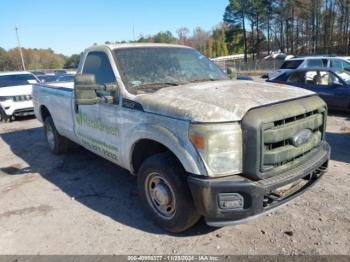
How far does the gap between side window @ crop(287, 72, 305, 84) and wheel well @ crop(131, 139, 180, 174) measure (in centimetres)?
834

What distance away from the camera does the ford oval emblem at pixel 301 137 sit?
3322 mm

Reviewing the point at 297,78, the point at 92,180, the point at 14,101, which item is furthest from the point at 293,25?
the point at 92,180

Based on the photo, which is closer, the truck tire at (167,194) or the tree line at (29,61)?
the truck tire at (167,194)

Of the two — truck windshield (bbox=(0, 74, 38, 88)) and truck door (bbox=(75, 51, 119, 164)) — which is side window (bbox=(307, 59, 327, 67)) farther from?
truck door (bbox=(75, 51, 119, 164))

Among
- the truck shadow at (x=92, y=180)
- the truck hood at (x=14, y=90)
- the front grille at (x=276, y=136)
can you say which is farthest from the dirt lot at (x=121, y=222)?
the truck hood at (x=14, y=90)

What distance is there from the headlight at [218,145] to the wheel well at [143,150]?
0.82 m

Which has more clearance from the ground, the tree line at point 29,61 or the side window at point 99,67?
the tree line at point 29,61

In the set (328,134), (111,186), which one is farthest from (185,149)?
(328,134)

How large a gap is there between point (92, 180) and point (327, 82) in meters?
A: 7.94

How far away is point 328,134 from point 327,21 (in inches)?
2251

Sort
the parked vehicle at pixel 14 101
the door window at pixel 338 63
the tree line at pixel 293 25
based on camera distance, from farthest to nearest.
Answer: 1. the tree line at pixel 293 25
2. the door window at pixel 338 63
3. the parked vehicle at pixel 14 101

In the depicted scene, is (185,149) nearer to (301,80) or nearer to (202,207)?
(202,207)

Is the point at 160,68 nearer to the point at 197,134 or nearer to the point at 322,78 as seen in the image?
the point at 197,134

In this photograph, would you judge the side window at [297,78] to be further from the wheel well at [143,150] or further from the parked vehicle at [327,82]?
the wheel well at [143,150]
